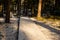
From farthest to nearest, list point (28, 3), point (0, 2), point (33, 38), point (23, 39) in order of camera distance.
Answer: point (28, 3) < point (0, 2) < point (33, 38) < point (23, 39)

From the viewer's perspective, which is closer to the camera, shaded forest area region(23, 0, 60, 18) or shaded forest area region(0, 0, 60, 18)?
shaded forest area region(23, 0, 60, 18)

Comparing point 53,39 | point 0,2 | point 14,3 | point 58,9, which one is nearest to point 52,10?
point 58,9

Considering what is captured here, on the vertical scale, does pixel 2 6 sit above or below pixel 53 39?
above

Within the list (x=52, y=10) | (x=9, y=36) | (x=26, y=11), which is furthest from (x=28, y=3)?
(x=9, y=36)

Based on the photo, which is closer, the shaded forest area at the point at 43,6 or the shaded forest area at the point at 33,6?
the shaded forest area at the point at 43,6

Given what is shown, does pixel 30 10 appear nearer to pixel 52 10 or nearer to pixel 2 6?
pixel 52 10

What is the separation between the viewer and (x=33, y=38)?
32.2ft

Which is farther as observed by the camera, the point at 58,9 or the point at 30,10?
the point at 30,10

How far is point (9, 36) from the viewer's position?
32.6ft

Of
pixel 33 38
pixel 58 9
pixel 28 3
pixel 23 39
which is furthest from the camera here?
pixel 28 3

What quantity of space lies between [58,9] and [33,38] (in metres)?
14.8

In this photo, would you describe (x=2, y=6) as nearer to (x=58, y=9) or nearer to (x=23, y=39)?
(x=58, y=9)

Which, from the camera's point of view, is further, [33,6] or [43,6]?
[43,6]

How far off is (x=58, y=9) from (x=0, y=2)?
756 centimetres
